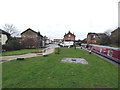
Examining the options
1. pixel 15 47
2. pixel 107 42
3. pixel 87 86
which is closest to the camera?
pixel 87 86

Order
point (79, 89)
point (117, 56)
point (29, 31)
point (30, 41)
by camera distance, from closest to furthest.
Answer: point (79, 89) → point (117, 56) → point (30, 41) → point (29, 31)

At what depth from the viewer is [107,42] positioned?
14352mm

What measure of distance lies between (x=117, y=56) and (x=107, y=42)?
703 centimetres

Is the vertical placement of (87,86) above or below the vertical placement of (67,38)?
below

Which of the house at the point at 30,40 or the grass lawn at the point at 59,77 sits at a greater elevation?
the house at the point at 30,40

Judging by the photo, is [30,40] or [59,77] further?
[30,40]

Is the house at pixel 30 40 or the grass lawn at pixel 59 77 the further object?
the house at pixel 30 40

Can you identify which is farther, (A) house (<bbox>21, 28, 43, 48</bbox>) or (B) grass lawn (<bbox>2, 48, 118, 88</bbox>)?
(A) house (<bbox>21, 28, 43, 48</bbox>)

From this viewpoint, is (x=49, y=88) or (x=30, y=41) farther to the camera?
(x=30, y=41)

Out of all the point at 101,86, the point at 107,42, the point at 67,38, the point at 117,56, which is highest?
the point at 67,38

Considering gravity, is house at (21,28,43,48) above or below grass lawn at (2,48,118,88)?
above

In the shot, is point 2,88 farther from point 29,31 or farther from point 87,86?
point 29,31

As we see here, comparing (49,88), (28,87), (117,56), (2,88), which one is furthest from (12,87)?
(117,56)

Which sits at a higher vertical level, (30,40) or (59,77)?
(30,40)
